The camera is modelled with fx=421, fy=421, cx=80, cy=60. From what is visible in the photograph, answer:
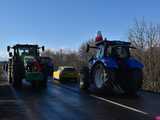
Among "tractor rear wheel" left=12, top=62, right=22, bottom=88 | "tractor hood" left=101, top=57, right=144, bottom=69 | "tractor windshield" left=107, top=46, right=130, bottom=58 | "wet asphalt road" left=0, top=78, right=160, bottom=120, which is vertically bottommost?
"wet asphalt road" left=0, top=78, right=160, bottom=120

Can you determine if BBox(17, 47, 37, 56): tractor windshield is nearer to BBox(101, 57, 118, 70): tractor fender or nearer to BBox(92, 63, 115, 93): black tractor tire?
BBox(92, 63, 115, 93): black tractor tire

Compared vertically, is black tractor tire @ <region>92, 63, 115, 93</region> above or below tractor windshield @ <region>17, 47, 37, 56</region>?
below

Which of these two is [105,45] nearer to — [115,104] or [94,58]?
[94,58]

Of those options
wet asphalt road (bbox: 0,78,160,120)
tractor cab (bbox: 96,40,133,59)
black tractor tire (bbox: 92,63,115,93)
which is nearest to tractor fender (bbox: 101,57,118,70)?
black tractor tire (bbox: 92,63,115,93)

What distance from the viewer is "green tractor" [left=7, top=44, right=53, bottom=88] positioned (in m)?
25.7

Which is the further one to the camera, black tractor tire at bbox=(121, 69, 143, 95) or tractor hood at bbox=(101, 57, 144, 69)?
black tractor tire at bbox=(121, 69, 143, 95)

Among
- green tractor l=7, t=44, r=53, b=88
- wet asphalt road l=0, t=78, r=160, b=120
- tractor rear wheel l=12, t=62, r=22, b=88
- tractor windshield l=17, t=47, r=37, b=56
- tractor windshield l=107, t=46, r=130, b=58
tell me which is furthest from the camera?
tractor windshield l=17, t=47, r=37, b=56

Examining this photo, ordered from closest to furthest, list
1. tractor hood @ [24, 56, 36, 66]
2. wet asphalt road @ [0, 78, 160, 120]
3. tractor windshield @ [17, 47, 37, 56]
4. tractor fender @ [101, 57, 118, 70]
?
wet asphalt road @ [0, 78, 160, 120] → tractor fender @ [101, 57, 118, 70] → tractor hood @ [24, 56, 36, 66] → tractor windshield @ [17, 47, 37, 56]

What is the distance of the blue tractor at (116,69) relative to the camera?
19.6m

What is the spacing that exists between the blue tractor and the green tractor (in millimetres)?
5473

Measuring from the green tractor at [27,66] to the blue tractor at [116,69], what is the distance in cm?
547

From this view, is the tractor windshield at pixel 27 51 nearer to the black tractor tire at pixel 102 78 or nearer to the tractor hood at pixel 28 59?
the tractor hood at pixel 28 59

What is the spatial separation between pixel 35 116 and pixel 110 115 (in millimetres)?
2270

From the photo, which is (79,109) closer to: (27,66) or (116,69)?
(116,69)
